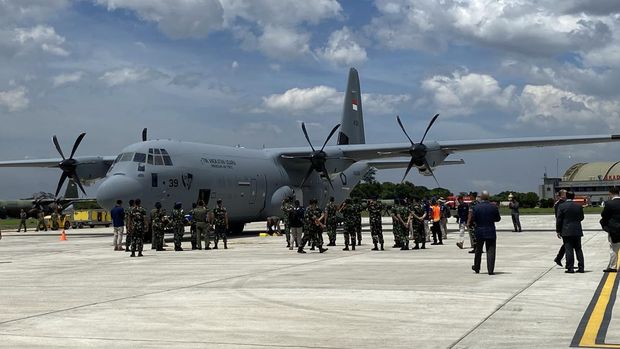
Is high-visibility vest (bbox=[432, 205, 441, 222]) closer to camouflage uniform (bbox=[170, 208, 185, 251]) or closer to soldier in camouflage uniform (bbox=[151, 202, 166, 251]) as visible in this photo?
camouflage uniform (bbox=[170, 208, 185, 251])

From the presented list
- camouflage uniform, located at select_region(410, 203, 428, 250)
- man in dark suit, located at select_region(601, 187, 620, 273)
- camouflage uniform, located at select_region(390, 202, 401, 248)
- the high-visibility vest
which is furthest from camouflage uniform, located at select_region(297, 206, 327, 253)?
man in dark suit, located at select_region(601, 187, 620, 273)

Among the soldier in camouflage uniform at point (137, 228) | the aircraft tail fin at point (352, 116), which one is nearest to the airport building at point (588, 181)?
the aircraft tail fin at point (352, 116)

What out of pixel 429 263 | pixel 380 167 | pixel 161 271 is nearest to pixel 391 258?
pixel 429 263

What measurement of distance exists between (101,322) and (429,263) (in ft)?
30.4

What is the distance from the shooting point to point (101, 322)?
28.3ft

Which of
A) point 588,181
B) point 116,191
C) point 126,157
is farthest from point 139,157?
point 588,181

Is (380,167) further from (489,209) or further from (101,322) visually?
(101,322)

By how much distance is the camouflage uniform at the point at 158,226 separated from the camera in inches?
840

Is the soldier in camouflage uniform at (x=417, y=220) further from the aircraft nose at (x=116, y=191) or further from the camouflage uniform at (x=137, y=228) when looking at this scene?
the aircraft nose at (x=116, y=191)

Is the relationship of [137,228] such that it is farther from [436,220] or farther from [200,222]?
[436,220]

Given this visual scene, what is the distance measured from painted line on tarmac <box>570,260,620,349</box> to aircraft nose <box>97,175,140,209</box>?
634 inches

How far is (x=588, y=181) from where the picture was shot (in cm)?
13575

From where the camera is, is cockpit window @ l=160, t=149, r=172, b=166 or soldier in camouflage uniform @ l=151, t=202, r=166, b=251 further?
cockpit window @ l=160, t=149, r=172, b=166

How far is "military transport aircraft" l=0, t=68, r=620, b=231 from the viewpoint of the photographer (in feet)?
82.3
